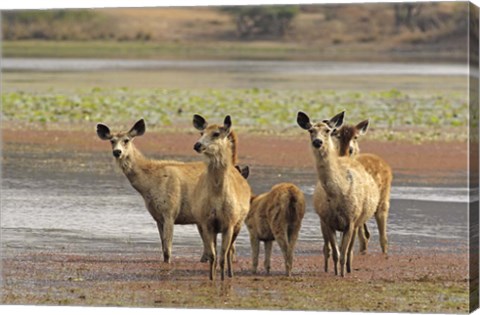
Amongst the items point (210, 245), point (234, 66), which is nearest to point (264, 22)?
point (234, 66)

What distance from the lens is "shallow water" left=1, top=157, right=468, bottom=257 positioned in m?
15.9

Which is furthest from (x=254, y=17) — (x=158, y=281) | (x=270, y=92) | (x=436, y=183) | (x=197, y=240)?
(x=270, y=92)

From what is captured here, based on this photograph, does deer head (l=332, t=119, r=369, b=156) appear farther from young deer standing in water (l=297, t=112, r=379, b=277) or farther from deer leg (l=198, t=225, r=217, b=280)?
deer leg (l=198, t=225, r=217, b=280)

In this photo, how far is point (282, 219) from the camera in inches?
553

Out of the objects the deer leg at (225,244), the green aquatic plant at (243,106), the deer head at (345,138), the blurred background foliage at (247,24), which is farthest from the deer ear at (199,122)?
the green aquatic plant at (243,106)

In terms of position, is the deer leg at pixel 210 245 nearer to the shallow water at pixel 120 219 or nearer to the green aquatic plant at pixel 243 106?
the shallow water at pixel 120 219

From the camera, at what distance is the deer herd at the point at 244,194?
13477mm

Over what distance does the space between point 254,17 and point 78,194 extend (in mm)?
4299

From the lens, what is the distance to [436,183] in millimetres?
19641

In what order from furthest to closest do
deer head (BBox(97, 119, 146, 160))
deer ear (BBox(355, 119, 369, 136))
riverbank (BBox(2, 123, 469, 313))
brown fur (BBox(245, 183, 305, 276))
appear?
1. deer ear (BBox(355, 119, 369, 136))
2. deer head (BBox(97, 119, 146, 160))
3. brown fur (BBox(245, 183, 305, 276))
4. riverbank (BBox(2, 123, 469, 313))

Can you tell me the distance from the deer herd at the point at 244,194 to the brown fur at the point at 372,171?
0.01 meters

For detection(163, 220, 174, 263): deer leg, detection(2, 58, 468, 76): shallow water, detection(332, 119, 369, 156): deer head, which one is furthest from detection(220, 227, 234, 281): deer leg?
detection(2, 58, 468, 76): shallow water

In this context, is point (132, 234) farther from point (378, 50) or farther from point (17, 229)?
point (378, 50)

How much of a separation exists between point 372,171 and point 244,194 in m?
2.02
